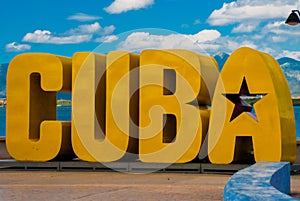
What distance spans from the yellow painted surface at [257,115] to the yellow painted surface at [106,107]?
2.32m

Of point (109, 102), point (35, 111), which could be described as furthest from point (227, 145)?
point (35, 111)

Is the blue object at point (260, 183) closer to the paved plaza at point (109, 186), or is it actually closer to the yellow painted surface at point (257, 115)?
the paved plaza at point (109, 186)

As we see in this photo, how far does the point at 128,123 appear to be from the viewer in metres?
16.7

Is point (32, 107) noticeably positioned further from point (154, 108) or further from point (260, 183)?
point (260, 183)

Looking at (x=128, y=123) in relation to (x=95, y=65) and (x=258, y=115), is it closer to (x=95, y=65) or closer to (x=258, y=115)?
(x=95, y=65)

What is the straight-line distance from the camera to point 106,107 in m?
16.9

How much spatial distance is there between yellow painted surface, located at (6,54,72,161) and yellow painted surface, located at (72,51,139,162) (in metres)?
0.44

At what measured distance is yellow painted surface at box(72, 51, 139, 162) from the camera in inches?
659

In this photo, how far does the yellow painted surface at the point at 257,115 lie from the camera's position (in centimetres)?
1567

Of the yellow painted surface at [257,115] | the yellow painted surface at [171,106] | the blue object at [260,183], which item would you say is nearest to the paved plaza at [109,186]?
the yellow painted surface at [171,106]

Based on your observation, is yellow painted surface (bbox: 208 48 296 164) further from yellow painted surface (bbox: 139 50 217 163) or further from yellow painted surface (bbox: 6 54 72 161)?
yellow painted surface (bbox: 6 54 72 161)

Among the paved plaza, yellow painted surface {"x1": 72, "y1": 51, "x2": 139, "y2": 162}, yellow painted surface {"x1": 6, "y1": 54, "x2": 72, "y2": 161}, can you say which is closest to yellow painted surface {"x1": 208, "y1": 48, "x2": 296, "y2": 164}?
the paved plaza

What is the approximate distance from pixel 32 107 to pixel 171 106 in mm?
3816

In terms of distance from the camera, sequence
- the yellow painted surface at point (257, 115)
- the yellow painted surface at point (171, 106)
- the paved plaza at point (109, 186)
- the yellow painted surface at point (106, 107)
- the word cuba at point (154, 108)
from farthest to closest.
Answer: the yellow painted surface at point (106, 107)
the yellow painted surface at point (171, 106)
the word cuba at point (154, 108)
the yellow painted surface at point (257, 115)
the paved plaza at point (109, 186)
